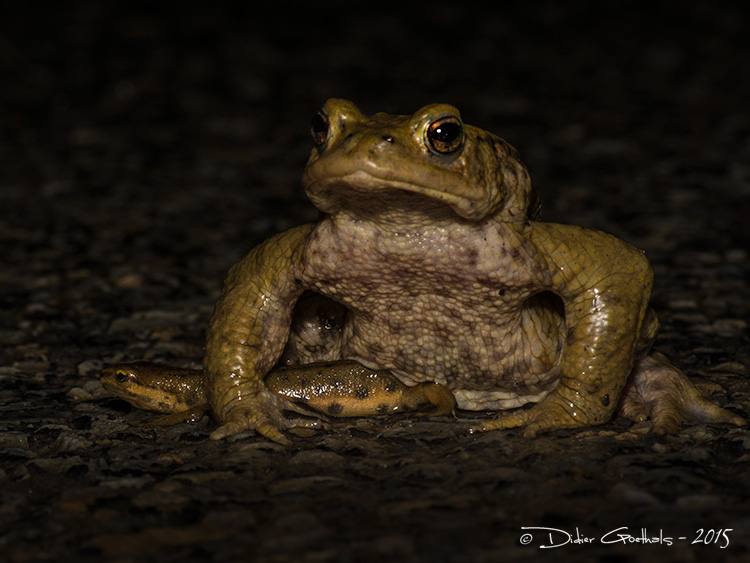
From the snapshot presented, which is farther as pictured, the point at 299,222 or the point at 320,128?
the point at 299,222

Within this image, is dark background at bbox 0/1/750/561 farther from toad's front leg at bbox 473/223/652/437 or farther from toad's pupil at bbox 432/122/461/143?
toad's pupil at bbox 432/122/461/143

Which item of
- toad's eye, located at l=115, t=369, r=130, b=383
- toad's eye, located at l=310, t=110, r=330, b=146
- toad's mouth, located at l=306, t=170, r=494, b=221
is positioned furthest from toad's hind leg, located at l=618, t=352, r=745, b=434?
toad's eye, located at l=115, t=369, r=130, b=383

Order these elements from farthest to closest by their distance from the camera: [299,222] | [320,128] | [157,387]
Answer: [299,222], [157,387], [320,128]

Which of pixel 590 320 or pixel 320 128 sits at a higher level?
pixel 320 128

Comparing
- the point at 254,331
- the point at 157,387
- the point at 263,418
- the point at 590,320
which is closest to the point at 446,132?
the point at 590,320

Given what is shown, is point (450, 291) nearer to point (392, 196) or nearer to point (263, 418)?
point (392, 196)

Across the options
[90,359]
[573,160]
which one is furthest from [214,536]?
[573,160]
